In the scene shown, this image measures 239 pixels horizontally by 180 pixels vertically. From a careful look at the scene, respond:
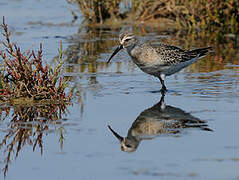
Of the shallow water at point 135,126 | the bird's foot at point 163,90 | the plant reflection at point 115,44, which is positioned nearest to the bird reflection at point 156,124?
the shallow water at point 135,126

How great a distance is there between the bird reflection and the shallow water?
0.01 metres

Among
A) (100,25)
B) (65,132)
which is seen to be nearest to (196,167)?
(65,132)

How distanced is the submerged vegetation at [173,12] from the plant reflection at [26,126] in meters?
8.35

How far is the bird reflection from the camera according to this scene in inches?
283

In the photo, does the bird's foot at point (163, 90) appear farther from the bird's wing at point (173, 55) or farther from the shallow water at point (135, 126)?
the bird's wing at point (173, 55)

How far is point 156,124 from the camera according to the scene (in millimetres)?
7809

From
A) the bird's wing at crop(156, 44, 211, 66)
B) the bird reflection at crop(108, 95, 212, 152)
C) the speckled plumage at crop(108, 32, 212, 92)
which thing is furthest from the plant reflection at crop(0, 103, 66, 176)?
the bird's wing at crop(156, 44, 211, 66)

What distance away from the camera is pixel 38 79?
889 cm

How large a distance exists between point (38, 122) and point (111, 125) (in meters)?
1.00

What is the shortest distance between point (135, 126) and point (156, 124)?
0.28m

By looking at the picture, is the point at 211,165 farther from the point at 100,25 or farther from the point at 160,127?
the point at 100,25

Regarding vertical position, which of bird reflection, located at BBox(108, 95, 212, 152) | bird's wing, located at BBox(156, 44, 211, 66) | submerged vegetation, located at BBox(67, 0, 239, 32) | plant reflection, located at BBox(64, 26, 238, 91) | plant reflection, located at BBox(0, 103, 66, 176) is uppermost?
submerged vegetation, located at BBox(67, 0, 239, 32)

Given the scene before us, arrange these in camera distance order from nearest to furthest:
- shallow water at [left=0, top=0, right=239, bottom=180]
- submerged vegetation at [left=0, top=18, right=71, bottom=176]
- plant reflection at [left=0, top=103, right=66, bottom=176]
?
shallow water at [left=0, top=0, right=239, bottom=180], plant reflection at [left=0, top=103, right=66, bottom=176], submerged vegetation at [left=0, top=18, right=71, bottom=176]

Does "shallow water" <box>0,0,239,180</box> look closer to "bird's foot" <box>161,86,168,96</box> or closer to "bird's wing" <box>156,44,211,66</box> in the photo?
"bird's foot" <box>161,86,168,96</box>
